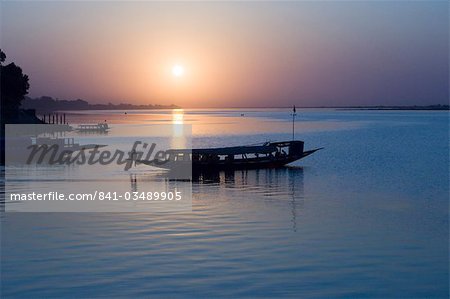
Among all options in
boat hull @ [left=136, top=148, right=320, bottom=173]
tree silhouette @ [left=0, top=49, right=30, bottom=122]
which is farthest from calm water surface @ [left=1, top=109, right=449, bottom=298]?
tree silhouette @ [left=0, top=49, right=30, bottom=122]

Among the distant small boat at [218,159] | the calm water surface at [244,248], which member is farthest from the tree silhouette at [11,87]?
the calm water surface at [244,248]

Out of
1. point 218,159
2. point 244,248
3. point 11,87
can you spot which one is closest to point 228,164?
point 218,159

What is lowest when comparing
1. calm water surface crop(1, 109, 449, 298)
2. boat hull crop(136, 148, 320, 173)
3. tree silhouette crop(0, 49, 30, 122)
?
calm water surface crop(1, 109, 449, 298)

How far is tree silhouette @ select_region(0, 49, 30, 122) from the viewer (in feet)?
242

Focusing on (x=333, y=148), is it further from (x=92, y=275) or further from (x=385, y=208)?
(x=92, y=275)

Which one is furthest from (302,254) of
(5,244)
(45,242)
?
(5,244)

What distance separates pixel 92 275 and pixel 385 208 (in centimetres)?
1525

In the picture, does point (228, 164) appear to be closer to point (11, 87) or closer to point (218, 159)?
point (218, 159)

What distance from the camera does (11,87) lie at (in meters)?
75.4

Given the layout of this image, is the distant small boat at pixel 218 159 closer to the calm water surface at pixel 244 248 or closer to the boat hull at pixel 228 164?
the boat hull at pixel 228 164

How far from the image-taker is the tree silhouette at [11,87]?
7375 centimetres

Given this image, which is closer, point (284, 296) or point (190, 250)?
point (284, 296)

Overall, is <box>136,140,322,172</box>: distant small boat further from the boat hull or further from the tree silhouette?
the tree silhouette

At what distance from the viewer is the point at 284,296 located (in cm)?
1384
